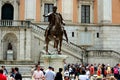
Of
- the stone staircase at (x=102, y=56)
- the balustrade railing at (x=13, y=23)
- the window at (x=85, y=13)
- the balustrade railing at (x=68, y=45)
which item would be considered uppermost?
the window at (x=85, y=13)

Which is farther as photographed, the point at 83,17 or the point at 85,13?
the point at 85,13

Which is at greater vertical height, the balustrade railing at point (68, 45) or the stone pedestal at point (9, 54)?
the balustrade railing at point (68, 45)

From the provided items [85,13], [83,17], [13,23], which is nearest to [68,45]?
[13,23]

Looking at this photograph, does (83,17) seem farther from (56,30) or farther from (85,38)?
(56,30)

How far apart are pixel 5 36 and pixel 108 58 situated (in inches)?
456

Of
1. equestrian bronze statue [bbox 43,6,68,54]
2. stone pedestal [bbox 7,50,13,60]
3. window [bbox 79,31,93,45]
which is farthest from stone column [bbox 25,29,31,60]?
equestrian bronze statue [bbox 43,6,68,54]

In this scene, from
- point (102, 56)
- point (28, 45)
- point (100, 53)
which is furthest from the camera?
point (102, 56)

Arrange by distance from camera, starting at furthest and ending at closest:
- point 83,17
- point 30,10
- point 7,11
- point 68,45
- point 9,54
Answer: point 83,17, point 7,11, point 30,10, point 68,45, point 9,54

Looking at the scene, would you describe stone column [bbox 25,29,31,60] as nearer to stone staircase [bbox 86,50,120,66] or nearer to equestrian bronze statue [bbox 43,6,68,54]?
stone staircase [bbox 86,50,120,66]

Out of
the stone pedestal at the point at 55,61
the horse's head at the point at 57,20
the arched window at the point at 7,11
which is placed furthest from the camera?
the arched window at the point at 7,11

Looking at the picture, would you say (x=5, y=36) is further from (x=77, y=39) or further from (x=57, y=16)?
(x=57, y=16)

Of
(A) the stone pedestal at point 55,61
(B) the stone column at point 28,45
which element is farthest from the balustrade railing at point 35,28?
(A) the stone pedestal at point 55,61

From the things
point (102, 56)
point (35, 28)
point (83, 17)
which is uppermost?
point (83, 17)

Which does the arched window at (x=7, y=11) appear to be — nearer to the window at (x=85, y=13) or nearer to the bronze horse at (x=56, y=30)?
the window at (x=85, y=13)
